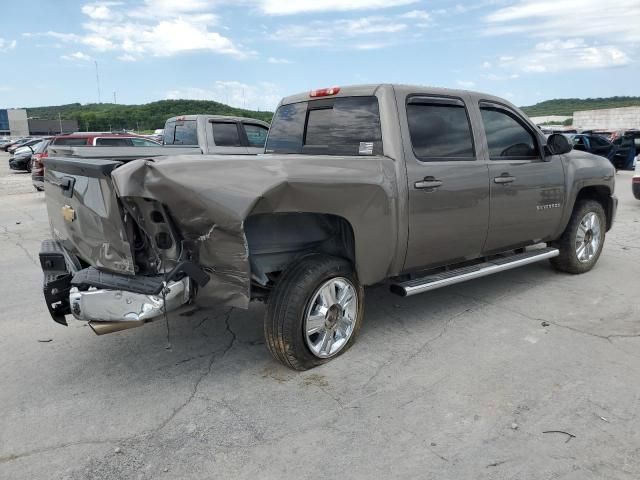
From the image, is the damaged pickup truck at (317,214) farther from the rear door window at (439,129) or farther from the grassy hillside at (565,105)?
the grassy hillside at (565,105)

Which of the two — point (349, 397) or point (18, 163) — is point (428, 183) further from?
point (18, 163)

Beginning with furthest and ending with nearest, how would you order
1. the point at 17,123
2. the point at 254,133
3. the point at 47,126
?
the point at 47,126 → the point at 17,123 → the point at 254,133

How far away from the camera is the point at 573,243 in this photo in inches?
227

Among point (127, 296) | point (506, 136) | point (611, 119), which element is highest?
point (611, 119)

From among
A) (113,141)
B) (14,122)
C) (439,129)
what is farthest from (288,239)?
(14,122)

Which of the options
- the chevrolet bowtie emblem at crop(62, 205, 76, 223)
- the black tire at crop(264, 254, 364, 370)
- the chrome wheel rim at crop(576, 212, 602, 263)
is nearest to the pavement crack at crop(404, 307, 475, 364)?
the black tire at crop(264, 254, 364, 370)

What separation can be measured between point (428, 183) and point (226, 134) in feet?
26.3

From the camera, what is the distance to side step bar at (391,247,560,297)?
4.06m

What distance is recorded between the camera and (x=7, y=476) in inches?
102

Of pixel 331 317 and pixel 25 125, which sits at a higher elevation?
pixel 25 125

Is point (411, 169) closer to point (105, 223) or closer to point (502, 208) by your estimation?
point (502, 208)

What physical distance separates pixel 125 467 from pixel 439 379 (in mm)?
2023

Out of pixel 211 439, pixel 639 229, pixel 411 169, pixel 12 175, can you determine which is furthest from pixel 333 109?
pixel 12 175

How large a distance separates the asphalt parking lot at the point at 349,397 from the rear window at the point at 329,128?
5.11 feet
